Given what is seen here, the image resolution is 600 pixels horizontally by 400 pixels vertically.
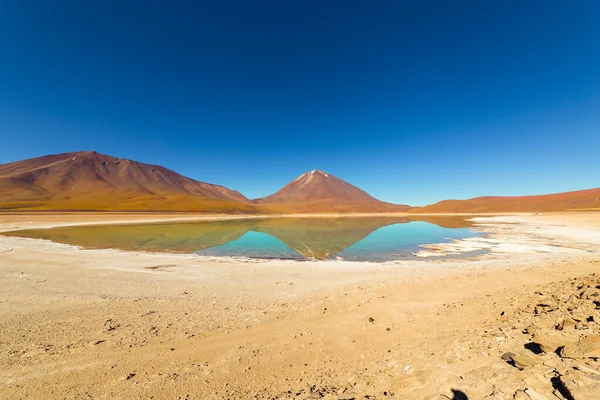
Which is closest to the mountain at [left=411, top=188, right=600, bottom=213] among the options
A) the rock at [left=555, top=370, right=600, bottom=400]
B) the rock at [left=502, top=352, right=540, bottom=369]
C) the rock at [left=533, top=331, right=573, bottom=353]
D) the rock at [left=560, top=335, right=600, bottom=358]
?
the rock at [left=533, top=331, right=573, bottom=353]

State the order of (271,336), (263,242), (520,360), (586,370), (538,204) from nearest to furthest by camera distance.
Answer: (586,370) < (520,360) < (271,336) < (263,242) < (538,204)

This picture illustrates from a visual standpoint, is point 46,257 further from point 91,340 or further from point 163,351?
point 163,351

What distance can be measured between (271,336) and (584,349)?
5729 millimetres

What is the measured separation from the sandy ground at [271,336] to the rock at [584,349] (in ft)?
1.12

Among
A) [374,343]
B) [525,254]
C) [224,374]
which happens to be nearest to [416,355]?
[374,343]

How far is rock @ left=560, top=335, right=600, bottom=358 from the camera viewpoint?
3.98m

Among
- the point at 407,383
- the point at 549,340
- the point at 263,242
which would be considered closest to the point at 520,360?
the point at 549,340

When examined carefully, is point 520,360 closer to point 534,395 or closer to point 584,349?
point 584,349

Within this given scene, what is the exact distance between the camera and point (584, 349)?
4172 millimetres

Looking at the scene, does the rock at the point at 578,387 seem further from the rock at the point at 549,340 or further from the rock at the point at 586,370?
the rock at the point at 549,340

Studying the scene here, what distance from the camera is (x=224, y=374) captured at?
492 cm

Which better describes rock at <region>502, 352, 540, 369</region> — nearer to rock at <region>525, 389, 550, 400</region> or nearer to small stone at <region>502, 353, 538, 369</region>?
small stone at <region>502, 353, 538, 369</region>

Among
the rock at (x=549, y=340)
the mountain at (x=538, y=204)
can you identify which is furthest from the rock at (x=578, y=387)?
the mountain at (x=538, y=204)

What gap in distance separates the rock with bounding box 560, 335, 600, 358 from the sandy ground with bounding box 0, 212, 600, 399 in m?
0.34
